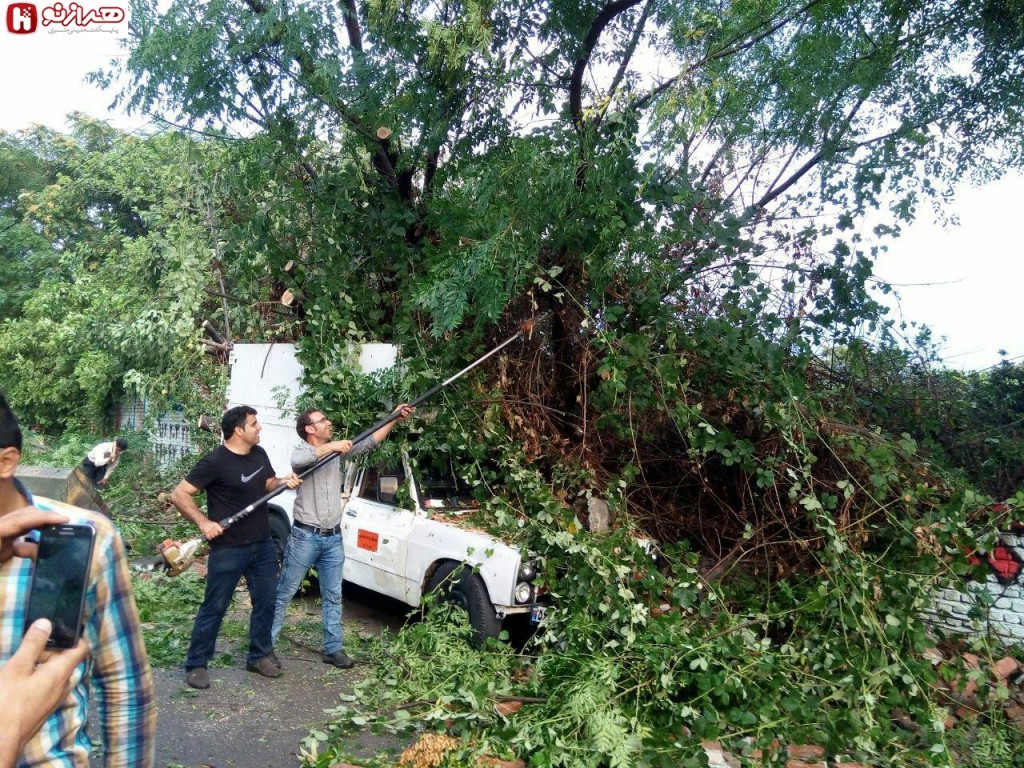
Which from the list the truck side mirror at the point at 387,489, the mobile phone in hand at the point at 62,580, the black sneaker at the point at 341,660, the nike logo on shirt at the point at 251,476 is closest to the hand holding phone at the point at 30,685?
the mobile phone in hand at the point at 62,580

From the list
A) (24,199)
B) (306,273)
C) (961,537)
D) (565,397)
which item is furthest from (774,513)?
(24,199)

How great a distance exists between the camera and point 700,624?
5633 millimetres

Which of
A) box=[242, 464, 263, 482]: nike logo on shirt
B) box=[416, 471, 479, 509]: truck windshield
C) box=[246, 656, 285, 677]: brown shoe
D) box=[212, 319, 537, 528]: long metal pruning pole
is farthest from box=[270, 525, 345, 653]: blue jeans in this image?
box=[416, 471, 479, 509]: truck windshield

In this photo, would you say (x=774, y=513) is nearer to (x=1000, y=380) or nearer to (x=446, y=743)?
(x=446, y=743)

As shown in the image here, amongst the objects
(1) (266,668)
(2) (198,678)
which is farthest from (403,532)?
(2) (198,678)

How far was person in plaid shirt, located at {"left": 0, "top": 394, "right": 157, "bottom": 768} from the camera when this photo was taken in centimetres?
159

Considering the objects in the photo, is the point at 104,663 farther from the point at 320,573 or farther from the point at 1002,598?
the point at 1002,598

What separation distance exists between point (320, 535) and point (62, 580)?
488cm

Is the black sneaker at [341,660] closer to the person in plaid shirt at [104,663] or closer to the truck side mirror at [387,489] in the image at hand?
the truck side mirror at [387,489]

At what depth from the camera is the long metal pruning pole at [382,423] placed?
5633mm

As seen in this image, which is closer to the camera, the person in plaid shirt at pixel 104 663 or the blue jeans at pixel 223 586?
the person in plaid shirt at pixel 104 663

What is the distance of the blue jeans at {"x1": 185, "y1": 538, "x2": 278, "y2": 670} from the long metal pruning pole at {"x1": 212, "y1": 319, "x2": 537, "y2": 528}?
0.24 metres

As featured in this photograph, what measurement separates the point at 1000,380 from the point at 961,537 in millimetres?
3752

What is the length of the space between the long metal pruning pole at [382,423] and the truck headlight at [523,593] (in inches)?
62.8
